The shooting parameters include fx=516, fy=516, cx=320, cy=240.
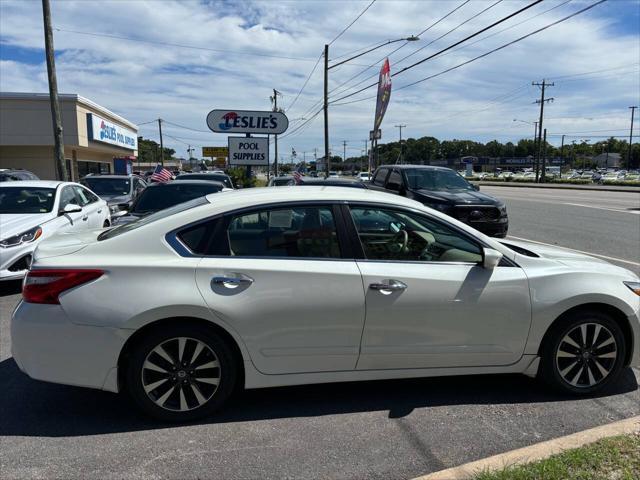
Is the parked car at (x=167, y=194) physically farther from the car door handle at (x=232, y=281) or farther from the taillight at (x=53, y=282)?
the car door handle at (x=232, y=281)

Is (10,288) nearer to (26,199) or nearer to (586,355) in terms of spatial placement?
(26,199)

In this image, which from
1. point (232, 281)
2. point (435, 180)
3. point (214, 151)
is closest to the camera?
point (232, 281)

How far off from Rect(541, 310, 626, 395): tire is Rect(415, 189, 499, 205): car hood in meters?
7.26

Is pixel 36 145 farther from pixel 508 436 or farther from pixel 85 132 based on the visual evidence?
pixel 508 436

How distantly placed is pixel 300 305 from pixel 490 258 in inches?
53.4

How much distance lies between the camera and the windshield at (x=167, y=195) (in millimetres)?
8977

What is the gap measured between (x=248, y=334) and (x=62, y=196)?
6.26 metres

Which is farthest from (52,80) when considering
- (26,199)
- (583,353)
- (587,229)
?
(583,353)

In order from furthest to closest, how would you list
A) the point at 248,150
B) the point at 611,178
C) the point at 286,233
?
the point at 611,178, the point at 248,150, the point at 286,233

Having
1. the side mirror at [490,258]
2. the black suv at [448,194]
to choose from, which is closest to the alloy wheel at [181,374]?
the side mirror at [490,258]

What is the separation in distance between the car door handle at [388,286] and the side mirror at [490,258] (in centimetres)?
60

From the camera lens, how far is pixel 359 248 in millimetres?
3621

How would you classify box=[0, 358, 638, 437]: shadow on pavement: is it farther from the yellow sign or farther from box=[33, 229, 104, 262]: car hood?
the yellow sign

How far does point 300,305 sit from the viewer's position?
3.39 metres
